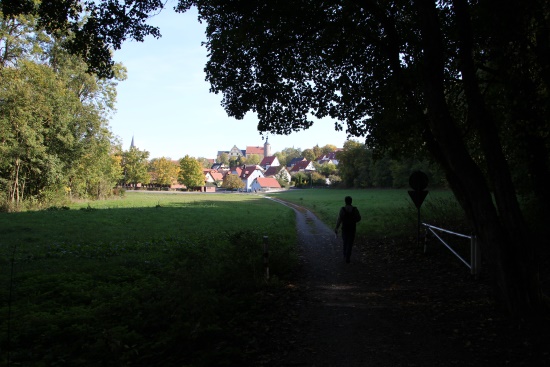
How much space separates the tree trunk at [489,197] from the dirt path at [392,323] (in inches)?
21.5

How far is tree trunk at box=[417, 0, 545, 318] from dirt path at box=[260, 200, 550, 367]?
54 cm

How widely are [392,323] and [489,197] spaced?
251 centimetres

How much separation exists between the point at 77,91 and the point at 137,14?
34.9m

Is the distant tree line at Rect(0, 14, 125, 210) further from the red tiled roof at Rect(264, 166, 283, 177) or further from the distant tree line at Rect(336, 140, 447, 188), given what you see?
the red tiled roof at Rect(264, 166, 283, 177)

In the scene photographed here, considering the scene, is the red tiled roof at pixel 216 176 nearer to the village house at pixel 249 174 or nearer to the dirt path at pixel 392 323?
the village house at pixel 249 174

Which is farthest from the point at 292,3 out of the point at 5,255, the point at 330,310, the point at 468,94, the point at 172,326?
the point at 5,255

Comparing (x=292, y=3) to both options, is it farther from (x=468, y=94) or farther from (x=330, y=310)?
(x=330, y=310)

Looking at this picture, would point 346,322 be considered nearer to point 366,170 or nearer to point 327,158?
point 366,170

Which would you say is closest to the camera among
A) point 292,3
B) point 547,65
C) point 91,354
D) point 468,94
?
point 91,354

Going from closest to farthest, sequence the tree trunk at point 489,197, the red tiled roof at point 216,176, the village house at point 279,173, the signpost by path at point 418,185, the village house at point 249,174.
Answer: the tree trunk at point 489,197 → the signpost by path at point 418,185 → the village house at point 249,174 → the village house at point 279,173 → the red tiled roof at point 216,176

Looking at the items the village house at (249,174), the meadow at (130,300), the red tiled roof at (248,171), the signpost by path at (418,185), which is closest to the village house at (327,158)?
the village house at (249,174)

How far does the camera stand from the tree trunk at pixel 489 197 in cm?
578

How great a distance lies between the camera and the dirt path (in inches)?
180

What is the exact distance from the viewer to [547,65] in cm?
784
